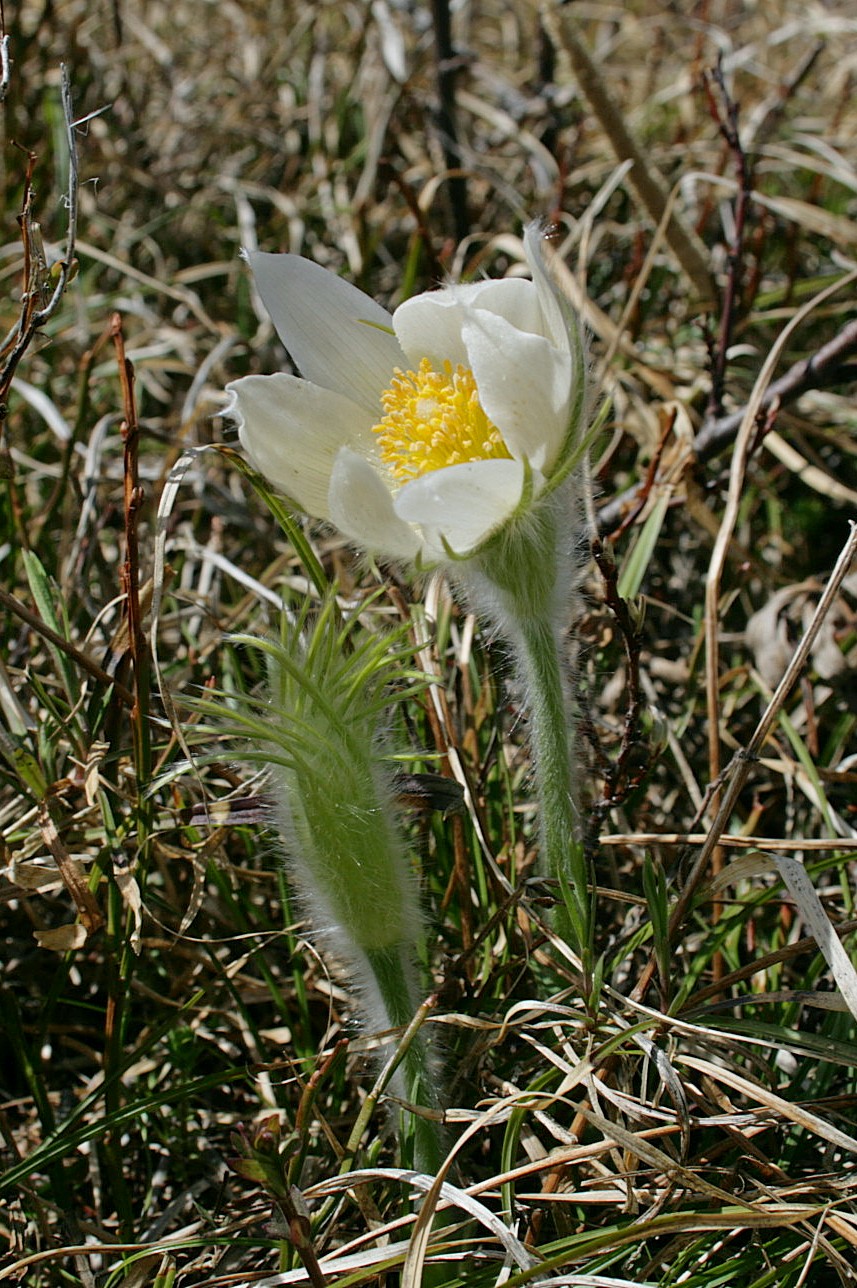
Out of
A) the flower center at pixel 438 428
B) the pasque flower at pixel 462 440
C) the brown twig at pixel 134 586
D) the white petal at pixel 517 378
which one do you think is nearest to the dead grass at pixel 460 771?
the brown twig at pixel 134 586

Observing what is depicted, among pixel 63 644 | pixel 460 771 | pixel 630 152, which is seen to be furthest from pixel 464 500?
pixel 630 152

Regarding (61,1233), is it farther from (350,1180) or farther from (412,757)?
(412,757)

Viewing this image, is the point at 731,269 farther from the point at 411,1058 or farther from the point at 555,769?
the point at 411,1058

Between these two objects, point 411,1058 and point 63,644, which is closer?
point 411,1058

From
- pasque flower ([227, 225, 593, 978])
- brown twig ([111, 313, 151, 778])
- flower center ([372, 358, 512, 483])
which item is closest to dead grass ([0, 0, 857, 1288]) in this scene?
brown twig ([111, 313, 151, 778])

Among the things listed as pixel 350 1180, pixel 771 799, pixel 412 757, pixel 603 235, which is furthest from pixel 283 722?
pixel 603 235

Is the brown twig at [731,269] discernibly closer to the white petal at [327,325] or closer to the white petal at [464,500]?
the white petal at [327,325]

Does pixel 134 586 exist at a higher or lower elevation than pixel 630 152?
lower
